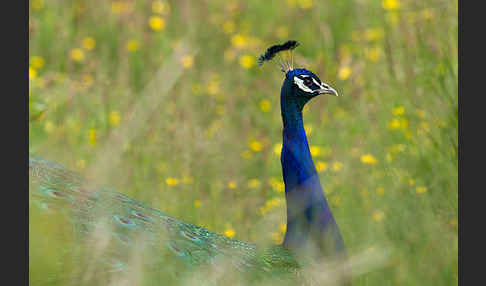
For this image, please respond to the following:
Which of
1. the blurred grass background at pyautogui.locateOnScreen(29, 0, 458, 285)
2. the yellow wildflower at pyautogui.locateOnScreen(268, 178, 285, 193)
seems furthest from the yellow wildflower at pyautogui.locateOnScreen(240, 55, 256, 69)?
the yellow wildflower at pyautogui.locateOnScreen(268, 178, 285, 193)

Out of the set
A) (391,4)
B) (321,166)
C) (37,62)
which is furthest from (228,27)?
(321,166)

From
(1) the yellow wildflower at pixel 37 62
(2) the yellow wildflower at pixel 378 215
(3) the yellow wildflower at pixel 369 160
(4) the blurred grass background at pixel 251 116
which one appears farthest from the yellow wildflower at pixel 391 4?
(1) the yellow wildflower at pixel 37 62

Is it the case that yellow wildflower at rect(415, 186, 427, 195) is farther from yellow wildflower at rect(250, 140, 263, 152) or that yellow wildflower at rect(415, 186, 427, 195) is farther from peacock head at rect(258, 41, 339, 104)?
yellow wildflower at rect(250, 140, 263, 152)

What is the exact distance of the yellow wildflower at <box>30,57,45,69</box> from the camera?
6.21 meters

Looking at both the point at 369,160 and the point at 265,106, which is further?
the point at 265,106

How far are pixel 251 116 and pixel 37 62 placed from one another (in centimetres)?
193

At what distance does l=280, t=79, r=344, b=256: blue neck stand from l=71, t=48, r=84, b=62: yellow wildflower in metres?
3.30

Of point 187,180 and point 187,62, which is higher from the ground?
point 187,62

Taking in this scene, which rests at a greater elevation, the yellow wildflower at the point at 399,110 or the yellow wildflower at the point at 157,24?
the yellow wildflower at the point at 157,24

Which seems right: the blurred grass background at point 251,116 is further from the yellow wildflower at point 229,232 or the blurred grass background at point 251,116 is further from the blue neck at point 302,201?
the blue neck at point 302,201

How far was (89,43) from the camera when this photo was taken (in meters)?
6.65

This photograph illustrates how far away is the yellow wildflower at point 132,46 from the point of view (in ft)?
21.0

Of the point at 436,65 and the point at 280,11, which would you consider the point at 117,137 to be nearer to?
the point at 436,65

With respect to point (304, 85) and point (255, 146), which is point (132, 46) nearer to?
point (255, 146)
